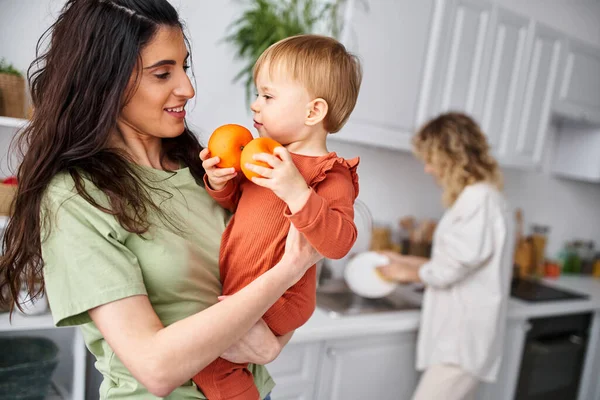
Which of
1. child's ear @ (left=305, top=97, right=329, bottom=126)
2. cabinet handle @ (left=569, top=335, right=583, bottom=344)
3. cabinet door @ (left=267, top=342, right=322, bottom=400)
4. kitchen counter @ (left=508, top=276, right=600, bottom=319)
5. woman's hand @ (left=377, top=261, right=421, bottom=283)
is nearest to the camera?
child's ear @ (left=305, top=97, right=329, bottom=126)

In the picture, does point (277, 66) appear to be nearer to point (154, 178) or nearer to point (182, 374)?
point (154, 178)

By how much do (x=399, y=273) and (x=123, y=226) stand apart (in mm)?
1644

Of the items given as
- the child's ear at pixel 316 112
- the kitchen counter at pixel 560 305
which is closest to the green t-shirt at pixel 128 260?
the child's ear at pixel 316 112

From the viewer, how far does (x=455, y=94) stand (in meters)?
2.45

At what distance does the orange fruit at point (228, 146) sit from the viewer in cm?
90

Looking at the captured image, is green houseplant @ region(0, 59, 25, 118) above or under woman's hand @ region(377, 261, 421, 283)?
above

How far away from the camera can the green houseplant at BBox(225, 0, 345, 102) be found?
207 centimetres

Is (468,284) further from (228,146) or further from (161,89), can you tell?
(161,89)

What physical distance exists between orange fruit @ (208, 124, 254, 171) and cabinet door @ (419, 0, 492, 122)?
1.61m

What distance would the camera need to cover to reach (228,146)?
902 millimetres

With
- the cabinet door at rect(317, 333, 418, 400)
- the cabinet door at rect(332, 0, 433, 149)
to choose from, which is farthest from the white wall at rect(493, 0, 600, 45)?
the cabinet door at rect(317, 333, 418, 400)

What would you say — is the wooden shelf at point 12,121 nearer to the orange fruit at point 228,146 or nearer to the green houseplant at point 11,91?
the green houseplant at point 11,91

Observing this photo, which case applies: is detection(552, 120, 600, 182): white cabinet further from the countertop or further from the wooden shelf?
the wooden shelf

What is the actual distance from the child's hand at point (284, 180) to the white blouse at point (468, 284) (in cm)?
147
